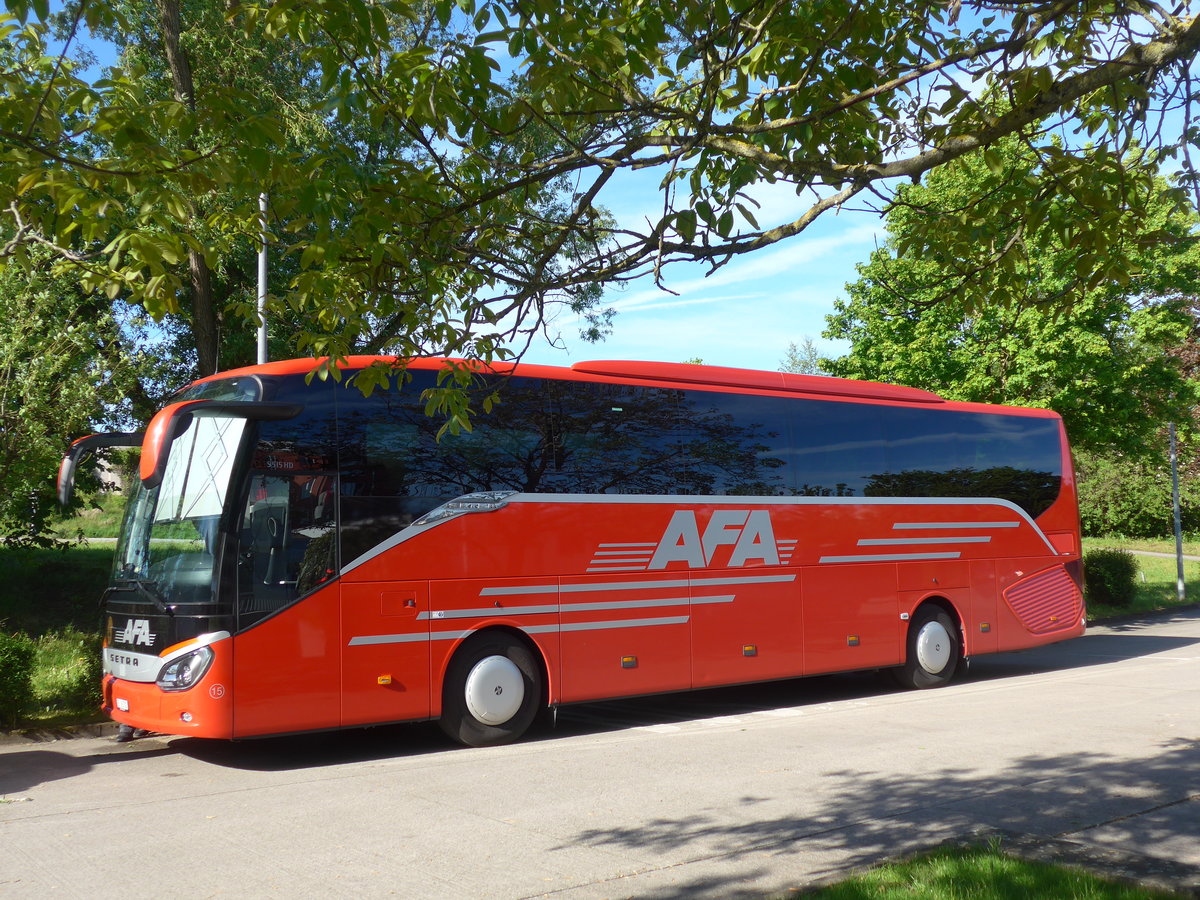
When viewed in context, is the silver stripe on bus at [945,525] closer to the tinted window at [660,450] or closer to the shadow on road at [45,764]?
the tinted window at [660,450]

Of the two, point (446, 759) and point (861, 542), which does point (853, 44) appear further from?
point (861, 542)

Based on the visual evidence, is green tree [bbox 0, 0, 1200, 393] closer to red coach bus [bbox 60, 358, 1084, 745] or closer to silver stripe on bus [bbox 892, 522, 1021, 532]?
red coach bus [bbox 60, 358, 1084, 745]

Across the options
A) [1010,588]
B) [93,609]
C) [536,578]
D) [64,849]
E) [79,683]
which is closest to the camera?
[64,849]

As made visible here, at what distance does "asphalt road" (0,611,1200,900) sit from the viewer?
607 cm

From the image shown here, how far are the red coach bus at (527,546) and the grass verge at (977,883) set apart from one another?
4.76 m

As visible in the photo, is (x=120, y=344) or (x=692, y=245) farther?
(x=120, y=344)

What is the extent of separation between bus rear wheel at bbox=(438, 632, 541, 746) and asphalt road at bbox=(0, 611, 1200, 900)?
1.21 feet

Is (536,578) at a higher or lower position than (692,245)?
lower

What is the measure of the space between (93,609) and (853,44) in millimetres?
17323

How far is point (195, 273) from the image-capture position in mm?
17609

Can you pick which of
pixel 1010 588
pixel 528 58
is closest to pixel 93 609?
pixel 1010 588

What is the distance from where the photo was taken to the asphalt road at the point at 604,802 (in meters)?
6.07

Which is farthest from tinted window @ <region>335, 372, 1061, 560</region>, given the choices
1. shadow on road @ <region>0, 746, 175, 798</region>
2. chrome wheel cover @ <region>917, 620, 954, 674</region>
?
shadow on road @ <region>0, 746, 175, 798</region>

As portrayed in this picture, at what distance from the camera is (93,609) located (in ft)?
64.2
